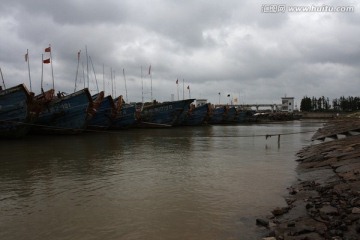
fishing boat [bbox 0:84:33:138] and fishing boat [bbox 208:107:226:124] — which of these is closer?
fishing boat [bbox 0:84:33:138]

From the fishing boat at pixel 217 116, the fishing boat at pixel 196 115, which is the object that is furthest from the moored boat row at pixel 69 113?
the fishing boat at pixel 217 116

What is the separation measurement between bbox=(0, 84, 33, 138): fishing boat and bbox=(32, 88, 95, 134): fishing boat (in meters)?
3.58

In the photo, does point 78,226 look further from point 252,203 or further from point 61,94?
point 61,94

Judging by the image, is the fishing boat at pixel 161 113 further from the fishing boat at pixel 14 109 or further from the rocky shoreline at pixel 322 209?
the rocky shoreline at pixel 322 209

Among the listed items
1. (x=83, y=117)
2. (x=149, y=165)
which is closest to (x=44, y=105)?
(x=83, y=117)

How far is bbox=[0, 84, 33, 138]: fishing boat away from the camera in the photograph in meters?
22.8

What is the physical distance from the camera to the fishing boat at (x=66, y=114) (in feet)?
90.3

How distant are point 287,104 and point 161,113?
9671cm

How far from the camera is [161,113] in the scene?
4378 centimetres

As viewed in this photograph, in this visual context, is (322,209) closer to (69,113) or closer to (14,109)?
(14,109)

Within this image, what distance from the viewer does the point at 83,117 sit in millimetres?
28531

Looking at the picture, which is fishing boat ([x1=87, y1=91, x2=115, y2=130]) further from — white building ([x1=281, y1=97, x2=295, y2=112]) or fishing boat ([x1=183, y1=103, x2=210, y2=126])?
white building ([x1=281, y1=97, x2=295, y2=112])

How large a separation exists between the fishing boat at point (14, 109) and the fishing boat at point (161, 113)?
1989cm

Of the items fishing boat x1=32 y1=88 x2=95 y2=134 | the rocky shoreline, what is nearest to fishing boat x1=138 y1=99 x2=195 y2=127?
fishing boat x1=32 y1=88 x2=95 y2=134
